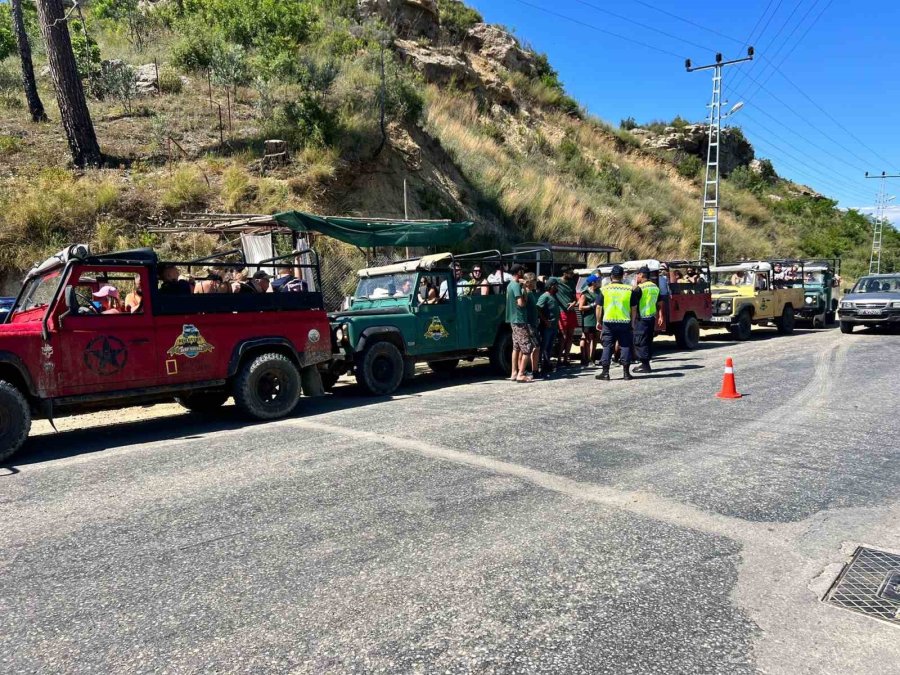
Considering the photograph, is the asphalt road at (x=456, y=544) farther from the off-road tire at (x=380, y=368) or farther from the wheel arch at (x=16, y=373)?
the off-road tire at (x=380, y=368)

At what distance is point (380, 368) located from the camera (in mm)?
10102

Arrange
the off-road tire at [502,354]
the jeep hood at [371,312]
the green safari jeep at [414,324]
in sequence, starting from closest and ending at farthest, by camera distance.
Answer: the green safari jeep at [414,324]
the jeep hood at [371,312]
the off-road tire at [502,354]

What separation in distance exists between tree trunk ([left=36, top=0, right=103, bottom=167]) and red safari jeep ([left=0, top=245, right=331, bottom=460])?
368 inches

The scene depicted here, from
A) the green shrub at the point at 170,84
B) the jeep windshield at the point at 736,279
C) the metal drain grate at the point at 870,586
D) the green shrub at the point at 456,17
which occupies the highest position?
the green shrub at the point at 456,17

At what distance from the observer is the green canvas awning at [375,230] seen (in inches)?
419

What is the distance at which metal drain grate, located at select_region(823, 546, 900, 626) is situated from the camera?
3234mm

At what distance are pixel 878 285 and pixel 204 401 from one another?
1847cm

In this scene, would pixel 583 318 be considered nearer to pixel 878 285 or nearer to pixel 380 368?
pixel 380 368

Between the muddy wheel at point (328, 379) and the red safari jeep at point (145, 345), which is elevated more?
the red safari jeep at point (145, 345)

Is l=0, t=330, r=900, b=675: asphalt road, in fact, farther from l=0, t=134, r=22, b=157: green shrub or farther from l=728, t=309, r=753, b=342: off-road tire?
l=0, t=134, r=22, b=157: green shrub

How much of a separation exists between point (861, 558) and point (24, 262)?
1486cm

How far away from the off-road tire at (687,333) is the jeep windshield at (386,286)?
755 centimetres

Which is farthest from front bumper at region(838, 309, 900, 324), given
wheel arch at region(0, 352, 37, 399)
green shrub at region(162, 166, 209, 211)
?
wheel arch at region(0, 352, 37, 399)

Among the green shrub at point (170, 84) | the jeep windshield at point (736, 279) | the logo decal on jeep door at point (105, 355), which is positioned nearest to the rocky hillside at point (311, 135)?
the green shrub at point (170, 84)
